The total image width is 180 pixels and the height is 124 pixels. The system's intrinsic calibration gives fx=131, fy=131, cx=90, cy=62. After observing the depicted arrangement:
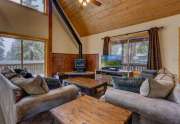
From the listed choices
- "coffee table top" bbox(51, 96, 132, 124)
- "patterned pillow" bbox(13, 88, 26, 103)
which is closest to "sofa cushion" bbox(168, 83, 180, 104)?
"coffee table top" bbox(51, 96, 132, 124)

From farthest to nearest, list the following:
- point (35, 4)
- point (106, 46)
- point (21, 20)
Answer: point (106, 46)
point (35, 4)
point (21, 20)

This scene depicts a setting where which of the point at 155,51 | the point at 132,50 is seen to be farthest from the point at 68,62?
the point at 155,51

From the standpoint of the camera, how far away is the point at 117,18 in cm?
469

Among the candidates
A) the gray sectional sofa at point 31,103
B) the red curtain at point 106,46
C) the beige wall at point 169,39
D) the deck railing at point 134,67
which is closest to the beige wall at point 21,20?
the red curtain at point 106,46

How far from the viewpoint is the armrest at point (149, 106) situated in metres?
1.47

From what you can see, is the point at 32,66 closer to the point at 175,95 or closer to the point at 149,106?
the point at 149,106

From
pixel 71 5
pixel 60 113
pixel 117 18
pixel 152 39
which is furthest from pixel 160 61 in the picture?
pixel 71 5

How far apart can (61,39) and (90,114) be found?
4.94 m

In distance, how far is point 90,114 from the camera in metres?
1.50

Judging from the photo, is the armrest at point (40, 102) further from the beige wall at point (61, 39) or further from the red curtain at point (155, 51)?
the beige wall at point (61, 39)

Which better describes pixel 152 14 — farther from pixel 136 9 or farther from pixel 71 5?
pixel 71 5

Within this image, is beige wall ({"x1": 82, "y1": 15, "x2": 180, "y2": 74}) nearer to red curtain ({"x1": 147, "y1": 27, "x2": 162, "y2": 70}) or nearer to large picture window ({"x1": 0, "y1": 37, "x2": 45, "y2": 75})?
red curtain ({"x1": 147, "y1": 27, "x2": 162, "y2": 70})

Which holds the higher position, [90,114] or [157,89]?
[157,89]

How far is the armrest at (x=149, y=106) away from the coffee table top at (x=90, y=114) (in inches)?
9.0
